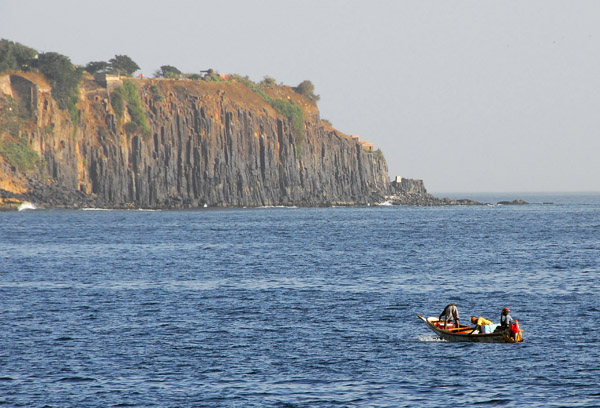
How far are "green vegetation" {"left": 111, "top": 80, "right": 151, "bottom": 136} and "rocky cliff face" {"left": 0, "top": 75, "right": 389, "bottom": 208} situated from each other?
0.65 meters

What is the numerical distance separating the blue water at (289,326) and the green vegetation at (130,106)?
99.3 m

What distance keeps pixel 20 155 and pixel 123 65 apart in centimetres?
5068

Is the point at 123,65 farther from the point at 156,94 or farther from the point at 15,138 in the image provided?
the point at 15,138

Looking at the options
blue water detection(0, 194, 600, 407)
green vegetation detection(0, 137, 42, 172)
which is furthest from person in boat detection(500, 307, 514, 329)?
green vegetation detection(0, 137, 42, 172)

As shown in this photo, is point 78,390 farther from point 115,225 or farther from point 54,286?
point 115,225

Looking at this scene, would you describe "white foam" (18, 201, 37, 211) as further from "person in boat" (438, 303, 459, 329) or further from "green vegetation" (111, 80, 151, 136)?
"person in boat" (438, 303, 459, 329)

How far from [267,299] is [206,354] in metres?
13.7

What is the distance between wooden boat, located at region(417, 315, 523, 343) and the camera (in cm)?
3300

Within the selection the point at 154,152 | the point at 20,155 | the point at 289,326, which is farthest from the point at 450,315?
the point at 154,152

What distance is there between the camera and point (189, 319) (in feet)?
127

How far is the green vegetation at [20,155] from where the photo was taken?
15062cm

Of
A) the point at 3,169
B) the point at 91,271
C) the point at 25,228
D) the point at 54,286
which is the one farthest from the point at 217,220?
the point at 54,286

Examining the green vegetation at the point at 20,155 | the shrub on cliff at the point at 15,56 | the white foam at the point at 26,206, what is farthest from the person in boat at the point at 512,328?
the shrub on cliff at the point at 15,56

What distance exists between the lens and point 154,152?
17675cm
